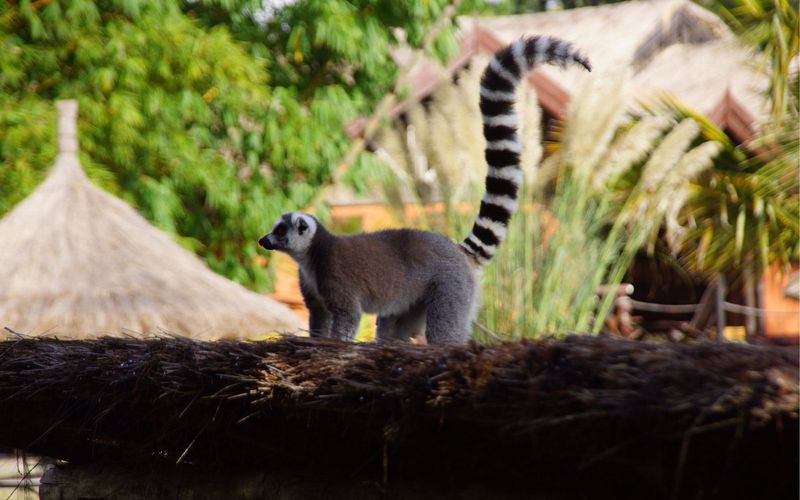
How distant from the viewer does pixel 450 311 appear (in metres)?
4.04

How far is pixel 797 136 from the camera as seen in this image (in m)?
9.20

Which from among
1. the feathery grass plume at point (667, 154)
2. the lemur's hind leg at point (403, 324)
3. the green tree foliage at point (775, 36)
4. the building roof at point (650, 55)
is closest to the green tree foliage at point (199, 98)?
the building roof at point (650, 55)

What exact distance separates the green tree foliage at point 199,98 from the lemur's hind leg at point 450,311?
19.1 ft

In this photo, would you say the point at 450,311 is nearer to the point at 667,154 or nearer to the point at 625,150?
the point at 625,150

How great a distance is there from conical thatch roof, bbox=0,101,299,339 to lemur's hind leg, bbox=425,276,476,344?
2.97m

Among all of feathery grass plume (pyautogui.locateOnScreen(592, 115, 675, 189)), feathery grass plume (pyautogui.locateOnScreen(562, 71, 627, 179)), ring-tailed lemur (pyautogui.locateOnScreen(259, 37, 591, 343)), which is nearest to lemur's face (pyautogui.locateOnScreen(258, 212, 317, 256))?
ring-tailed lemur (pyautogui.locateOnScreen(259, 37, 591, 343))

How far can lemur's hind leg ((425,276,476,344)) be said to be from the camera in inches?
156

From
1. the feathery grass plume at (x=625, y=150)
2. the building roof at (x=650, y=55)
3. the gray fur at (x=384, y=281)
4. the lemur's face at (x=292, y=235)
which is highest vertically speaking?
the building roof at (x=650, y=55)

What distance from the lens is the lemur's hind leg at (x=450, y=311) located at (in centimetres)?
397

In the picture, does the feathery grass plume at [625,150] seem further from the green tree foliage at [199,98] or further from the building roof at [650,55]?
the green tree foliage at [199,98]

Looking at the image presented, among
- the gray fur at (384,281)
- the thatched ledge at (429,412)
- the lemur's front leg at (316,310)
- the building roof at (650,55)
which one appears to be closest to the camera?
the thatched ledge at (429,412)

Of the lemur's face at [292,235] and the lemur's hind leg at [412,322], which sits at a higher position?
the lemur's face at [292,235]

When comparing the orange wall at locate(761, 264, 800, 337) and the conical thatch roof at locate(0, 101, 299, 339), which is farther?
the orange wall at locate(761, 264, 800, 337)

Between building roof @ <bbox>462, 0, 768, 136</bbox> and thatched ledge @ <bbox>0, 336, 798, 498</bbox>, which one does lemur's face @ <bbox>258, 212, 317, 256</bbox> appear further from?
building roof @ <bbox>462, 0, 768, 136</bbox>
